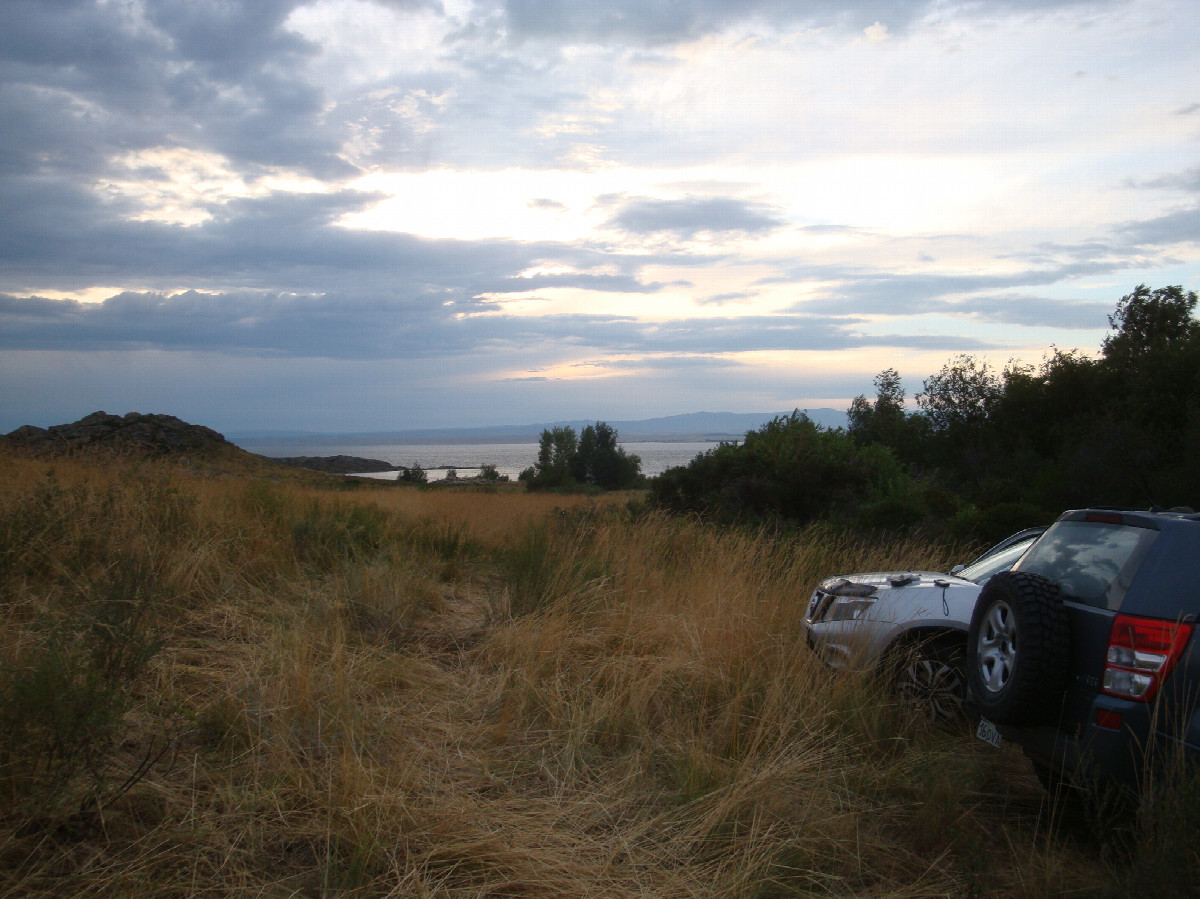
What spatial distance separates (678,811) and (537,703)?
1569 mm

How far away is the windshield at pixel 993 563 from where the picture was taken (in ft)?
18.8

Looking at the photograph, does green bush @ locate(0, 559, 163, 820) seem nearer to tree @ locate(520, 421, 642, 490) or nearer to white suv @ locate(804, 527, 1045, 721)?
white suv @ locate(804, 527, 1045, 721)

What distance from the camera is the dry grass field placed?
10.1 ft

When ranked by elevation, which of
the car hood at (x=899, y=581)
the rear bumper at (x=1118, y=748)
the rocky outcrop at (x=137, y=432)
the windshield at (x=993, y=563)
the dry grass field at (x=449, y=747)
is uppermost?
the rocky outcrop at (x=137, y=432)

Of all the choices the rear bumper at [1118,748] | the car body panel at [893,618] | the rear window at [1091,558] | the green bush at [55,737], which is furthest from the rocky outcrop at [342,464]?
the rear bumper at [1118,748]

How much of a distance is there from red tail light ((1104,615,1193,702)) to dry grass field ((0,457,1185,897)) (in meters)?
0.57

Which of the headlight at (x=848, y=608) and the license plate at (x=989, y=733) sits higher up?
the headlight at (x=848, y=608)

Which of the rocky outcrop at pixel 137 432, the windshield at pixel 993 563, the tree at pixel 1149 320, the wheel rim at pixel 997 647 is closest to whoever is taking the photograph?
the wheel rim at pixel 997 647

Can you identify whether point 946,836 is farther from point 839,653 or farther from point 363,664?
point 363,664

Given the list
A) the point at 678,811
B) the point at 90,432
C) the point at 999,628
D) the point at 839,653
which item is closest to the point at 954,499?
the point at 839,653

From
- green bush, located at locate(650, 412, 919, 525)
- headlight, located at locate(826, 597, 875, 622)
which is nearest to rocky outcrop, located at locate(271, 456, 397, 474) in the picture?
green bush, located at locate(650, 412, 919, 525)

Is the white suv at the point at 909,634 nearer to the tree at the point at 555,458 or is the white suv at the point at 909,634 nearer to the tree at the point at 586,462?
the tree at the point at 555,458

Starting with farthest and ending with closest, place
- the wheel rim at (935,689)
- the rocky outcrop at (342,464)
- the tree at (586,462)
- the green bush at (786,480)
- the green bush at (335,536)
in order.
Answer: the rocky outcrop at (342,464) → the tree at (586,462) → the green bush at (786,480) → the green bush at (335,536) → the wheel rim at (935,689)

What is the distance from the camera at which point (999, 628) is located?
391cm
